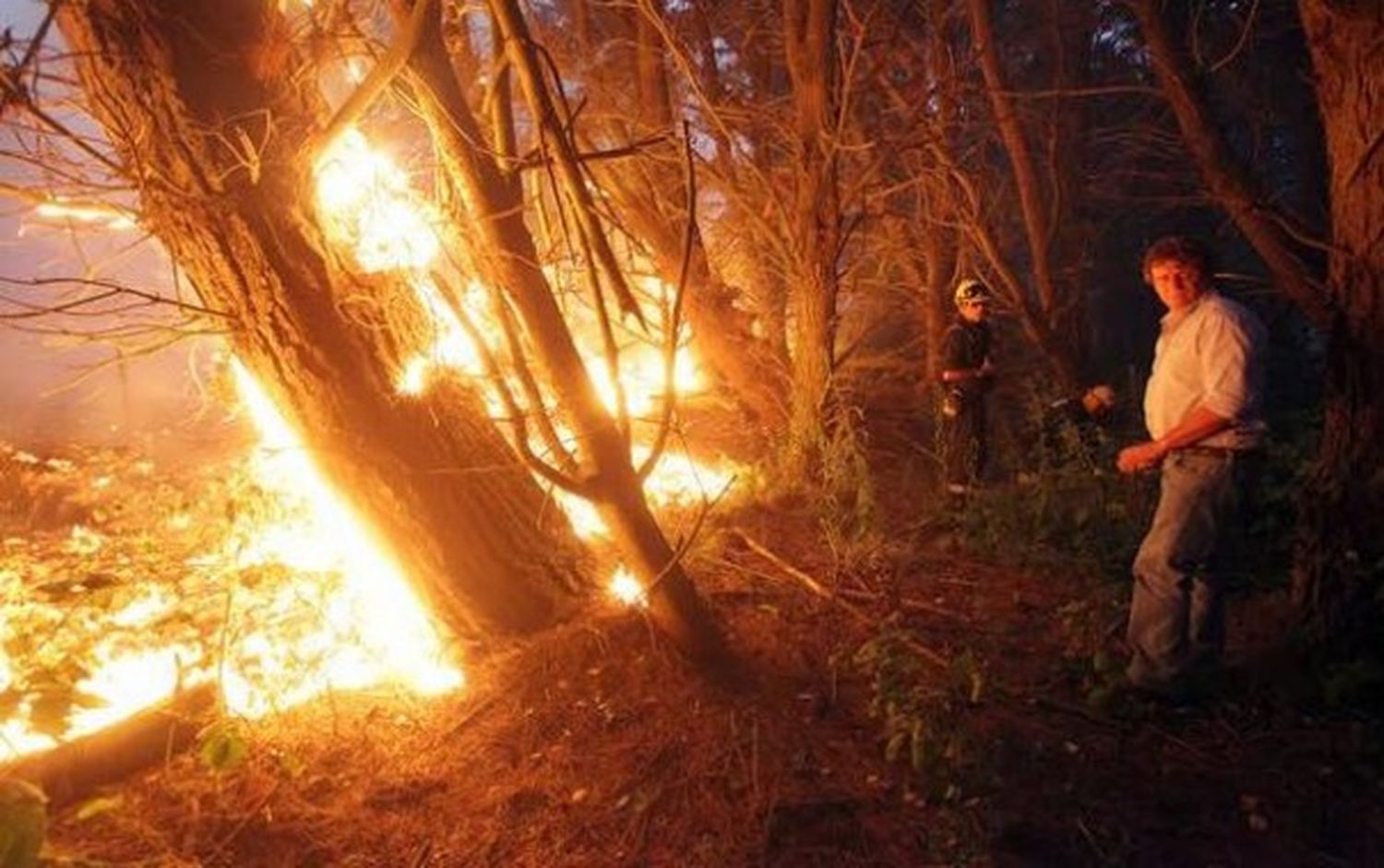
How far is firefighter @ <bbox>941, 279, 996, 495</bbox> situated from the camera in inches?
291

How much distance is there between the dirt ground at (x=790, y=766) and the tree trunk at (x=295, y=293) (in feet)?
1.98

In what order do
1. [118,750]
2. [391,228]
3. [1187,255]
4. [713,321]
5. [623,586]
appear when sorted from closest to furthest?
[1187,255] → [118,750] → [391,228] → [623,586] → [713,321]

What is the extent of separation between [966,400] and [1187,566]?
11.8ft

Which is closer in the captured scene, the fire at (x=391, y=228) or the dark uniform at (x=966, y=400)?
the fire at (x=391, y=228)

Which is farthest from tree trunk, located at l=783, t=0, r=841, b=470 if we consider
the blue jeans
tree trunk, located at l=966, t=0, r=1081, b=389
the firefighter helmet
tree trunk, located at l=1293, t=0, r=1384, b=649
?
tree trunk, located at l=1293, t=0, r=1384, b=649

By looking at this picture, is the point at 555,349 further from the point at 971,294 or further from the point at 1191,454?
the point at 971,294

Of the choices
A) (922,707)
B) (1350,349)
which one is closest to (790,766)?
(922,707)

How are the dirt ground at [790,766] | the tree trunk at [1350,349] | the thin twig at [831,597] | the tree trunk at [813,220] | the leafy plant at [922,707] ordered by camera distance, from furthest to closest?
the tree trunk at [813,220], the thin twig at [831,597], the tree trunk at [1350,349], the leafy plant at [922,707], the dirt ground at [790,766]

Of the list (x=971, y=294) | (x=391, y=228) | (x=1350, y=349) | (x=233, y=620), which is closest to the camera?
(x=1350, y=349)

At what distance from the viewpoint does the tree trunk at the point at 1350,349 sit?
3.57 meters

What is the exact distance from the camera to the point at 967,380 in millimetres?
7445

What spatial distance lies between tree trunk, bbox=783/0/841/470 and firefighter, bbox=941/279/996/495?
38.7 inches

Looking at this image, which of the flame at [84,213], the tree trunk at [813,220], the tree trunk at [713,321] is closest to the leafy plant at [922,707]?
the tree trunk at [813,220]

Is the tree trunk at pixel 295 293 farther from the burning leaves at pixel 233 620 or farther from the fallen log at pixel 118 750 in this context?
the fallen log at pixel 118 750
